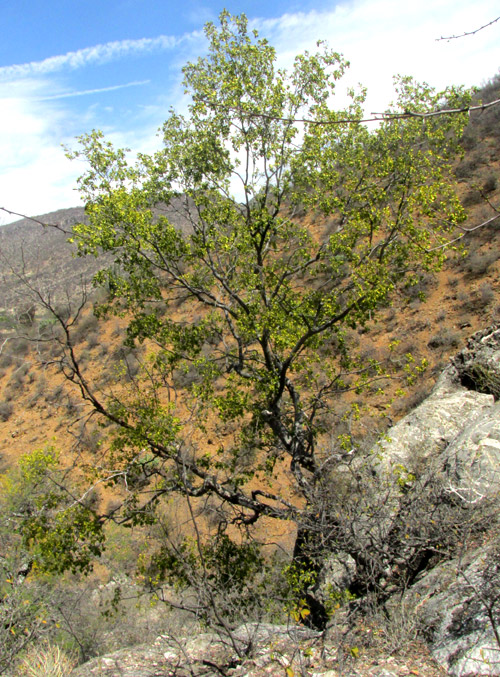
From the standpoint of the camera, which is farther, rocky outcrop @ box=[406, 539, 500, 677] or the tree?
the tree

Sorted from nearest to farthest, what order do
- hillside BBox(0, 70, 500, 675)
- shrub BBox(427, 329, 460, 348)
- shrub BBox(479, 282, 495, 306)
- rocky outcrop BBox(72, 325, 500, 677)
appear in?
rocky outcrop BBox(72, 325, 500, 677) < hillside BBox(0, 70, 500, 675) < shrub BBox(427, 329, 460, 348) < shrub BBox(479, 282, 495, 306)

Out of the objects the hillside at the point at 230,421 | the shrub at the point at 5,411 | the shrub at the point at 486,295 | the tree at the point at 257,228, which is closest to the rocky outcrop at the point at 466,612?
the hillside at the point at 230,421

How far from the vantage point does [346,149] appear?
7906mm

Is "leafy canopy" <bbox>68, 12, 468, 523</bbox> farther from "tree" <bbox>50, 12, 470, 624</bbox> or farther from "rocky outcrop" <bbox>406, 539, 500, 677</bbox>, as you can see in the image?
"rocky outcrop" <bbox>406, 539, 500, 677</bbox>

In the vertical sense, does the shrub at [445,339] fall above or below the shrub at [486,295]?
below

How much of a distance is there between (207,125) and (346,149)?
247 centimetres

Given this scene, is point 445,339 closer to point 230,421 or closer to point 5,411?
point 230,421

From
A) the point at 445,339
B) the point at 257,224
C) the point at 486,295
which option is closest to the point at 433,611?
the point at 257,224

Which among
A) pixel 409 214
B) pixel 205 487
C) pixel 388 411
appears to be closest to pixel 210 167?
pixel 409 214

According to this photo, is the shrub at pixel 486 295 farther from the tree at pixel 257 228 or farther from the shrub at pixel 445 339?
the tree at pixel 257 228

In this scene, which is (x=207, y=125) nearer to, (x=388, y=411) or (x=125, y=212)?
(x=125, y=212)

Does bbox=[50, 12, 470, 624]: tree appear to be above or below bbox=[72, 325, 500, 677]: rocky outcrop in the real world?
above

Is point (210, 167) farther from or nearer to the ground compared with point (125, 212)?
farther from the ground

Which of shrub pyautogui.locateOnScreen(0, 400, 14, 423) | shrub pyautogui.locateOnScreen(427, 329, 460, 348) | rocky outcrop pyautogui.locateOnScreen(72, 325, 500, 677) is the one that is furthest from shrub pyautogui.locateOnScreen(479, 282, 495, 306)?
shrub pyautogui.locateOnScreen(0, 400, 14, 423)
